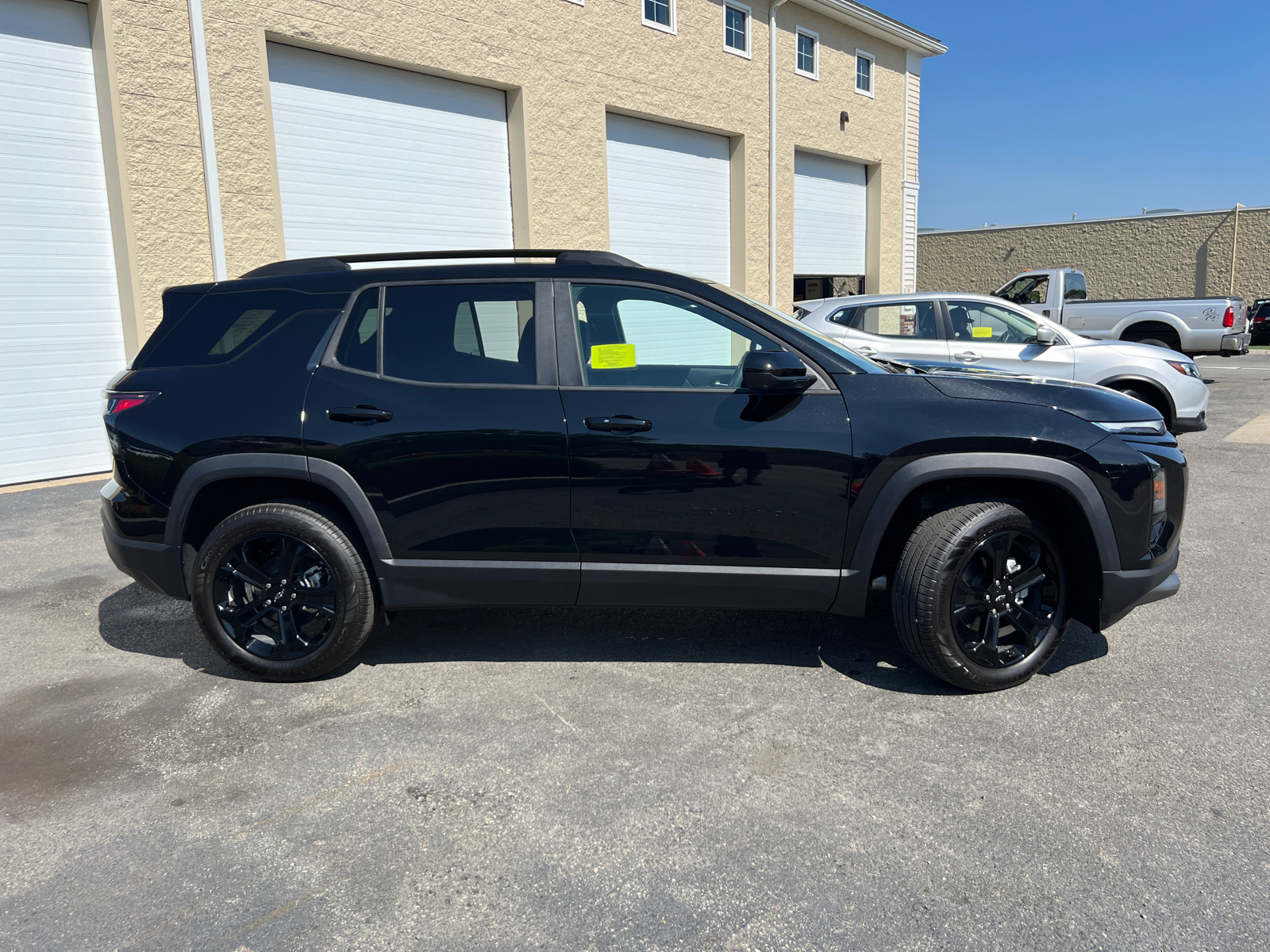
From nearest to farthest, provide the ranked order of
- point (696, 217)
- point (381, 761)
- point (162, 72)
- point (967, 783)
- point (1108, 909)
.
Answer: point (1108, 909)
point (967, 783)
point (381, 761)
point (162, 72)
point (696, 217)

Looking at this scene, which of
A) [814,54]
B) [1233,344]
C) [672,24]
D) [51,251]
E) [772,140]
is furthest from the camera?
[814,54]

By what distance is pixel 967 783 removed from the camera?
294 cm

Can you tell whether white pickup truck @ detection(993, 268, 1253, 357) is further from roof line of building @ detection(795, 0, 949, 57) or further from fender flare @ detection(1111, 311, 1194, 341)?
roof line of building @ detection(795, 0, 949, 57)

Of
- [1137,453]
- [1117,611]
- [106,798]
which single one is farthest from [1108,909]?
[106,798]

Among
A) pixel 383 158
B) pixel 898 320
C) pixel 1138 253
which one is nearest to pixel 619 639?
pixel 898 320

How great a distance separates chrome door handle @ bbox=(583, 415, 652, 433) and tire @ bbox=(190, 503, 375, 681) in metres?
1.17

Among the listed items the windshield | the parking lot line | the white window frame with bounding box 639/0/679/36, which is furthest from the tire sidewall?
the white window frame with bounding box 639/0/679/36

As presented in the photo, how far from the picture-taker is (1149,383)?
29.8ft

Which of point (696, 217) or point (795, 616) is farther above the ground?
point (696, 217)

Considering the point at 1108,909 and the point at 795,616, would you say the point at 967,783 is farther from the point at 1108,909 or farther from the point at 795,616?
the point at 795,616

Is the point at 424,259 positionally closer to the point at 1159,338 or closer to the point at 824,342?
the point at 824,342

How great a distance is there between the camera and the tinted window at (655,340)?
12.1 feet

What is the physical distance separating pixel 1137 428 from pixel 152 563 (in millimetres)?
4171

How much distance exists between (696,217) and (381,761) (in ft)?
42.7
